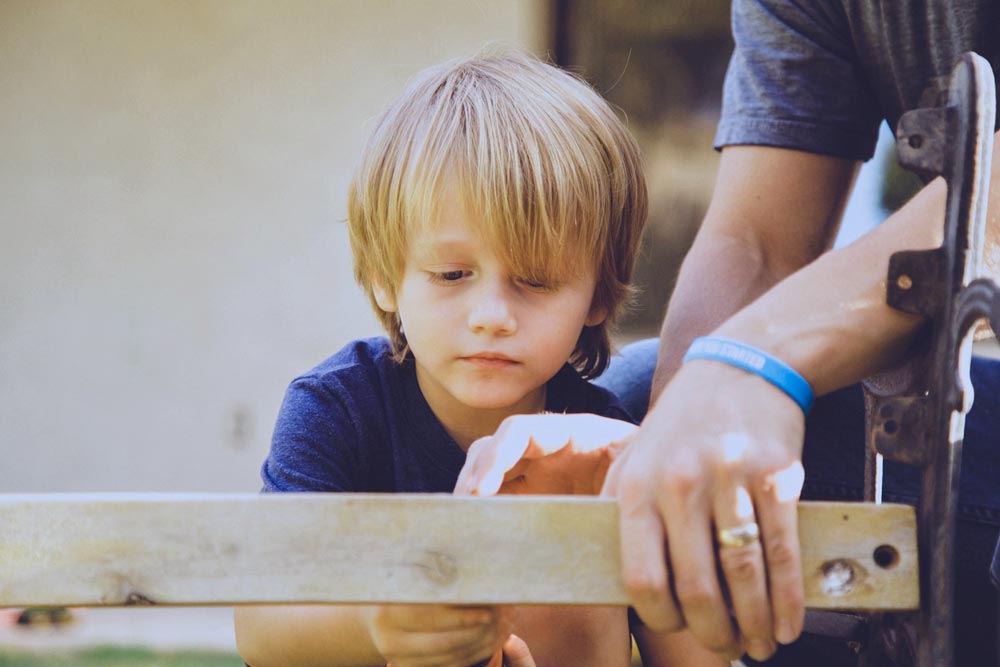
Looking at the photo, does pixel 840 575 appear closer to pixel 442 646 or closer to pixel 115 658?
pixel 442 646

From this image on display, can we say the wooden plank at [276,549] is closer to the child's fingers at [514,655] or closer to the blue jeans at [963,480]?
the child's fingers at [514,655]

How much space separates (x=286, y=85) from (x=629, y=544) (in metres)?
4.01

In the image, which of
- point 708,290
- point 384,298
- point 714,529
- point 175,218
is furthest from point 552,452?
point 175,218

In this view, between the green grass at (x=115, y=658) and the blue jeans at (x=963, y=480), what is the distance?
2.50 m

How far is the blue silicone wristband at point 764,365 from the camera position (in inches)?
40.3

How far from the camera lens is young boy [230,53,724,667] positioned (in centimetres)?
154

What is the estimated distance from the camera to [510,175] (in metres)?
1.59

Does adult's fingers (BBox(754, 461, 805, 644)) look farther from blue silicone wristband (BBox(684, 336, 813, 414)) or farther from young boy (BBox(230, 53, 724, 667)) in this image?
young boy (BBox(230, 53, 724, 667))

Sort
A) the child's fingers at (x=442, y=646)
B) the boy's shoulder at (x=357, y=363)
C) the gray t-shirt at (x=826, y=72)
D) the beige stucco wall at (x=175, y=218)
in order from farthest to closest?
the beige stucco wall at (x=175, y=218), the gray t-shirt at (x=826, y=72), the boy's shoulder at (x=357, y=363), the child's fingers at (x=442, y=646)

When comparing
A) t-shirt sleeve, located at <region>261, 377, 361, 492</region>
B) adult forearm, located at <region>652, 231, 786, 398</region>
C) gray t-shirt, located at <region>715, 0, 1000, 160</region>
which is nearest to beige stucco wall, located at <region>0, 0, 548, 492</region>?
gray t-shirt, located at <region>715, 0, 1000, 160</region>

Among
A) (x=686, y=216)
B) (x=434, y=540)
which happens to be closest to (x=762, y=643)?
(x=434, y=540)

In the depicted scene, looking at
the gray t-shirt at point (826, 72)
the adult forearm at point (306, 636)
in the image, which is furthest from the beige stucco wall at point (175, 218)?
the adult forearm at point (306, 636)

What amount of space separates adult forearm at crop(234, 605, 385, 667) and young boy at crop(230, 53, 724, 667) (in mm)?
13

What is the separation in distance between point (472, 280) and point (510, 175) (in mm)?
157
